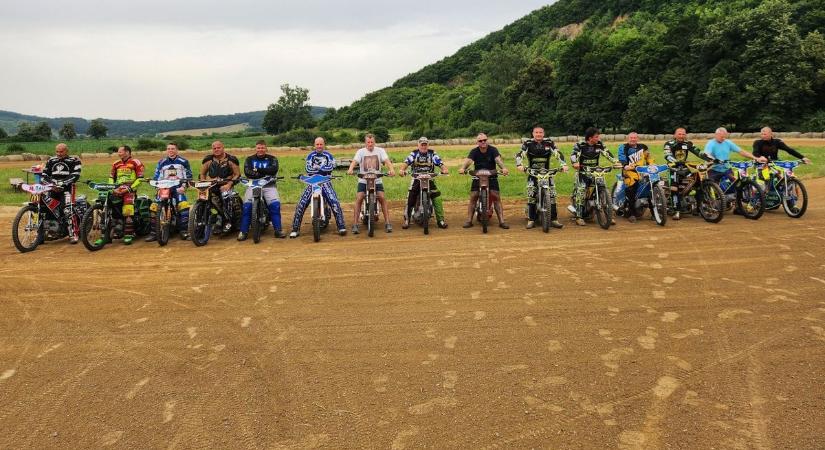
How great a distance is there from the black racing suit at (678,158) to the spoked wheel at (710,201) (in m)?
0.38

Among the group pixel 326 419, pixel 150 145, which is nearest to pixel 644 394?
pixel 326 419

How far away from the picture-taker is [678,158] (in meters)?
10.2

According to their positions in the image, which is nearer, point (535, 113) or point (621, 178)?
point (621, 178)

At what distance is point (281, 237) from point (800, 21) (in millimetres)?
48119

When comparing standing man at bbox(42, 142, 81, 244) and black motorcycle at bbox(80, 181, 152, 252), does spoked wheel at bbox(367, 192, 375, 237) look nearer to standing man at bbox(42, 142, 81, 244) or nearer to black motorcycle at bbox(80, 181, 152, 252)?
black motorcycle at bbox(80, 181, 152, 252)

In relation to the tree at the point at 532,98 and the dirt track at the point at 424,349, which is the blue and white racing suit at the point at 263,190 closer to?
the dirt track at the point at 424,349

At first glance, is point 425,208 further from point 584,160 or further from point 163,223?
point 163,223

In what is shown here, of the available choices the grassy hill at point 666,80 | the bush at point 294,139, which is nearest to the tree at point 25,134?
the bush at point 294,139

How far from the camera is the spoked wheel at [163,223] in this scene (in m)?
8.64

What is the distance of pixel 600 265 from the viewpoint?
683 cm

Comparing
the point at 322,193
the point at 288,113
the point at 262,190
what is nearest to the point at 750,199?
the point at 322,193

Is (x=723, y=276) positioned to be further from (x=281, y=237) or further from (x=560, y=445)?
(x=281, y=237)

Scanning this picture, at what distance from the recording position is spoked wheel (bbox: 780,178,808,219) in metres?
9.55

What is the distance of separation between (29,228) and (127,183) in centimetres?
160
